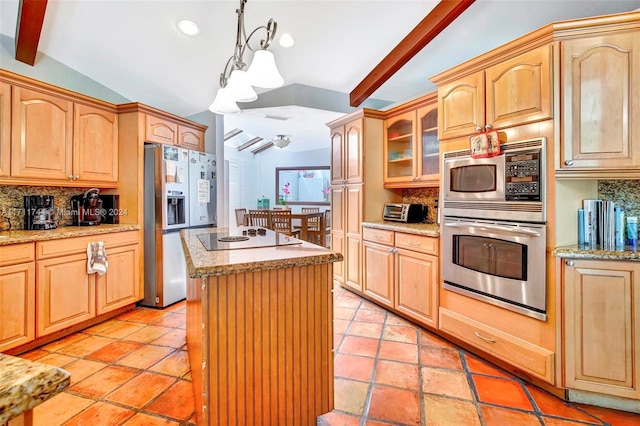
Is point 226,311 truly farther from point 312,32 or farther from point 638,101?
point 312,32

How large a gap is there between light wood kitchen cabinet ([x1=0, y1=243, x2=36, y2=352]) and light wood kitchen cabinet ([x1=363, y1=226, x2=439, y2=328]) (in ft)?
9.27

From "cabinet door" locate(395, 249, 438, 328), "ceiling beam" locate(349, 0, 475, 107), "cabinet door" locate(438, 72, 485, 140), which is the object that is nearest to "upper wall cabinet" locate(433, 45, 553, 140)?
"cabinet door" locate(438, 72, 485, 140)

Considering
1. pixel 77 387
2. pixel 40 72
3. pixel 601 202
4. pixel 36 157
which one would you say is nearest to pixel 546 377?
pixel 601 202

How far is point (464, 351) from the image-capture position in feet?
7.65

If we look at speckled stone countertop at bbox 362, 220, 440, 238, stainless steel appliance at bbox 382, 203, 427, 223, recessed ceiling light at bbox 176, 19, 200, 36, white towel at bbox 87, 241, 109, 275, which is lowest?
white towel at bbox 87, 241, 109, 275

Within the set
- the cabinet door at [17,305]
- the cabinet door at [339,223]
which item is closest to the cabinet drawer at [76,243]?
the cabinet door at [17,305]

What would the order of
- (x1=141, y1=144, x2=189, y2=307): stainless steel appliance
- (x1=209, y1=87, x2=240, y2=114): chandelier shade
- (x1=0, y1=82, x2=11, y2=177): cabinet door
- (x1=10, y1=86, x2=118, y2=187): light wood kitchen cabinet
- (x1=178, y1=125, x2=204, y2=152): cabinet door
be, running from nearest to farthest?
(x1=209, y1=87, x2=240, y2=114): chandelier shade
(x1=0, y1=82, x2=11, y2=177): cabinet door
(x1=10, y1=86, x2=118, y2=187): light wood kitchen cabinet
(x1=141, y1=144, x2=189, y2=307): stainless steel appliance
(x1=178, y1=125, x2=204, y2=152): cabinet door

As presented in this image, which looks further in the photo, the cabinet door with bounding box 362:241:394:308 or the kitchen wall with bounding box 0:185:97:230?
the cabinet door with bounding box 362:241:394:308

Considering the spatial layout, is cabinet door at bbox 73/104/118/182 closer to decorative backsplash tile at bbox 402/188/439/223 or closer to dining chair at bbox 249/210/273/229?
dining chair at bbox 249/210/273/229

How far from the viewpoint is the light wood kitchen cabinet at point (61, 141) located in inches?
94.9

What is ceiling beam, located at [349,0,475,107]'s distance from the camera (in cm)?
232

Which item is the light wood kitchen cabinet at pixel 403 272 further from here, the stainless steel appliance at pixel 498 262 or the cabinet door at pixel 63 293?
the cabinet door at pixel 63 293

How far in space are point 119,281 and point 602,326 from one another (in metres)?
3.61

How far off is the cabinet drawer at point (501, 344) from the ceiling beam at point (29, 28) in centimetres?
370
